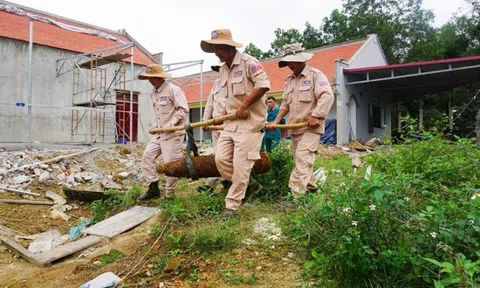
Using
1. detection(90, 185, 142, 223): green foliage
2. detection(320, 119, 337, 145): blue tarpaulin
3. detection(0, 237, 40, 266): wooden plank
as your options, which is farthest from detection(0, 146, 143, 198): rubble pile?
detection(320, 119, 337, 145): blue tarpaulin

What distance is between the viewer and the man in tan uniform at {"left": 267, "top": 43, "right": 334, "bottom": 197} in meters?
4.16

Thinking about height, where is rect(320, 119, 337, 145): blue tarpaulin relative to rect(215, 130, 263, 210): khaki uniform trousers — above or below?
above

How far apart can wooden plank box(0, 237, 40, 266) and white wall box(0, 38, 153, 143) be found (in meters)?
8.49

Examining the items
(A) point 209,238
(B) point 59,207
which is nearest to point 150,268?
(A) point 209,238

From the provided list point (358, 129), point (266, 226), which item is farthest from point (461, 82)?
point (266, 226)

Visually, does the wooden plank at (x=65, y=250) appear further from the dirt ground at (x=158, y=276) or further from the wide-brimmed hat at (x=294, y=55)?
the wide-brimmed hat at (x=294, y=55)

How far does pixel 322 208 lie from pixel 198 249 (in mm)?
1134

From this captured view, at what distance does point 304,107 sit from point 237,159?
126 cm

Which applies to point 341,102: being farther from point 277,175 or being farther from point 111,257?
point 111,257

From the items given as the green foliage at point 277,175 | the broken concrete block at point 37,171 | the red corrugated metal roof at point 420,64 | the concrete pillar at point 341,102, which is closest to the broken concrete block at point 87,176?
the broken concrete block at point 37,171

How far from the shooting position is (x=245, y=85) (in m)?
3.86

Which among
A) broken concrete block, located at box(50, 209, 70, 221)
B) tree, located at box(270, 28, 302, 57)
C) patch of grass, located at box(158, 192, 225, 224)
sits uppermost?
tree, located at box(270, 28, 302, 57)

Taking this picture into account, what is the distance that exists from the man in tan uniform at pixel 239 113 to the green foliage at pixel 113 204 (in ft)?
5.86

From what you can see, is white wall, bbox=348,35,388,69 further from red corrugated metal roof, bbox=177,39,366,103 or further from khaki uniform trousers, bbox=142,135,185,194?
khaki uniform trousers, bbox=142,135,185,194
